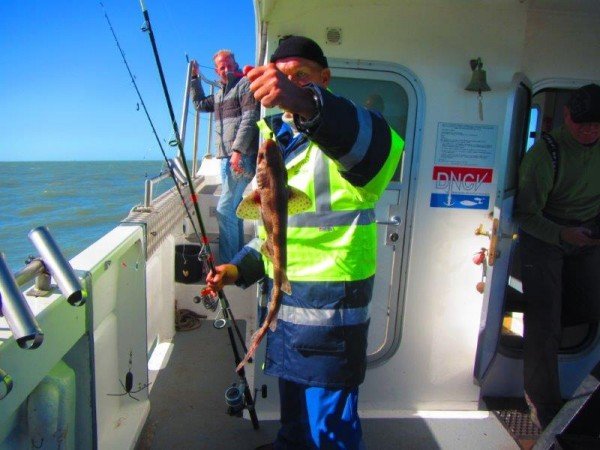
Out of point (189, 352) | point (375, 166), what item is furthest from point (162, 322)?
point (375, 166)

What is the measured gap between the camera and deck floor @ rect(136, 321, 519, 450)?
10.3 feet

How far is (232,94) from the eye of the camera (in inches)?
209

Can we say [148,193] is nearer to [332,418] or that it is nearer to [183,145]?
[183,145]

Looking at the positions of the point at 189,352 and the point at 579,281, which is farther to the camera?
the point at 189,352

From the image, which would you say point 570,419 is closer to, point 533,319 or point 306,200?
point 533,319

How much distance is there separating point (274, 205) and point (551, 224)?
2.33 meters

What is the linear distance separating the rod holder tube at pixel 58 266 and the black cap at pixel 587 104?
123 inches

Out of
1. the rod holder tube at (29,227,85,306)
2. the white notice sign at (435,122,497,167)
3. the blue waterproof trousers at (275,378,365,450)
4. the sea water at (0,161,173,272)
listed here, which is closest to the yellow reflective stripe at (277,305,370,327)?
the blue waterproof trousers at (275,378,365,450)

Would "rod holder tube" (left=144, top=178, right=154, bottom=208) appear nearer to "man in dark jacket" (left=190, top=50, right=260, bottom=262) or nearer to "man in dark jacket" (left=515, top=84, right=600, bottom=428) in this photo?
"man in dark jacket" (left=190, top=50, right=260, bottom=262)

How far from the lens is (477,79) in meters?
3.12

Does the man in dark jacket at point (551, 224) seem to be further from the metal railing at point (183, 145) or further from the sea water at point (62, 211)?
the sea water at point (62, 211)

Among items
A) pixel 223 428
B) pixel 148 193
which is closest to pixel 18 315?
pixel 223 428

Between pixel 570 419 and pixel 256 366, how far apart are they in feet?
6.45

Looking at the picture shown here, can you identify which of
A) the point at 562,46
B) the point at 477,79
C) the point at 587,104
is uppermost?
the point at 562,46
